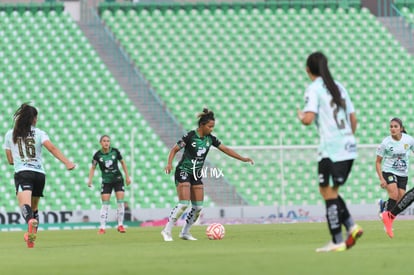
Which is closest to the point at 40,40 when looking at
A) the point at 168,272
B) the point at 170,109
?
the point at 170,109

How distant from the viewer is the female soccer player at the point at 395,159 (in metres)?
18.3

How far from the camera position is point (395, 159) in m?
18.7

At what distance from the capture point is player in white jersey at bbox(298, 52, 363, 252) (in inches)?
436

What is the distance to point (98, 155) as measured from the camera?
2298 cm

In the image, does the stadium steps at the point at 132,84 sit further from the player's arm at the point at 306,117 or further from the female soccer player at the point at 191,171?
the player's arm at the point at 306,117

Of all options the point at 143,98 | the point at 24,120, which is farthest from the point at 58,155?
the point at 143,98

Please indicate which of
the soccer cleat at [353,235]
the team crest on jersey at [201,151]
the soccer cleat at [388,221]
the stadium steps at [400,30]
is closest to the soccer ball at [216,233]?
the team crest on jersey at [201,151]

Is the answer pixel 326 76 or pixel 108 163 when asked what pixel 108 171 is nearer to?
pixel 108 163

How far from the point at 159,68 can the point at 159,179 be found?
5073 millimetres

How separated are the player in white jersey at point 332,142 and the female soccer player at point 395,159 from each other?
7.08 m

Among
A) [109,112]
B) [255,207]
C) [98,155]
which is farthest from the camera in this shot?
[109,112]

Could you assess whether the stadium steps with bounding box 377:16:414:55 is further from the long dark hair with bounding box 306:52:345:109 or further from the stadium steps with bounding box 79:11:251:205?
the long dark hair with bounding box 306:52:345:109

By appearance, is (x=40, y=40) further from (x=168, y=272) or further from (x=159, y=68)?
(x=168, y=272)

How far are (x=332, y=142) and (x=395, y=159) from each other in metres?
7.88
